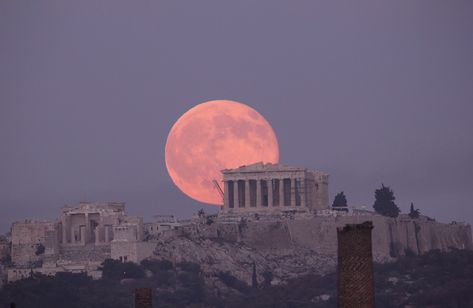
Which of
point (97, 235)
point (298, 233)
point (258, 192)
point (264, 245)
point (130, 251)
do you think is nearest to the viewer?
point (130, 251)

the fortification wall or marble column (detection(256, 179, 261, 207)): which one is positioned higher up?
marble column (detection(256, 179, 261, 207))

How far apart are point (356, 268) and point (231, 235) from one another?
419 feet

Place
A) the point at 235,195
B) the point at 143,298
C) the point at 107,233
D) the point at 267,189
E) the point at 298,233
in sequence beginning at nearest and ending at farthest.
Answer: the point at 143,298, the point at 298,233, the point at 107,233, the point at 267,189, the point at 235,195

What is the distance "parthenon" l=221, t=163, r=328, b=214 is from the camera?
620ft

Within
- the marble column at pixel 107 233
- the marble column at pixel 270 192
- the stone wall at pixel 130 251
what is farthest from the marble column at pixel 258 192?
the marble column at pixel 107 233

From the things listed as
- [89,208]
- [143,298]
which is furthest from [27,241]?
[143,298]

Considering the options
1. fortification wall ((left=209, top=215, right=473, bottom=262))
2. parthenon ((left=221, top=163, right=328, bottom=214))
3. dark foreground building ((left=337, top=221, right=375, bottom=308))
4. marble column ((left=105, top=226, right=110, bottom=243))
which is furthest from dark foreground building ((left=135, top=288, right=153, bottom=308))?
parthenon ((left=221, top=163, right=328, bottom=214))

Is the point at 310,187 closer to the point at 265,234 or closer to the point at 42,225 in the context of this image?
the point at 265,234

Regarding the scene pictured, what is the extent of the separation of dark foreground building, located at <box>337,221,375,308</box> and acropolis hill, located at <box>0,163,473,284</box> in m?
123

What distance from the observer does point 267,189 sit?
623ft

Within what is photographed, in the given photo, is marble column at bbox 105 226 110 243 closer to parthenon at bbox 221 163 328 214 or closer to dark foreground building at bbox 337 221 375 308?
Result: parthenon at bbox 221 163 328 214

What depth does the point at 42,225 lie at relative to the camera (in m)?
190

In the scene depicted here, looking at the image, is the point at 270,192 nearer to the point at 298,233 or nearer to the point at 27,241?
the point at 298,233

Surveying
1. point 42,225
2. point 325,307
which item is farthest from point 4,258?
point 325,307
